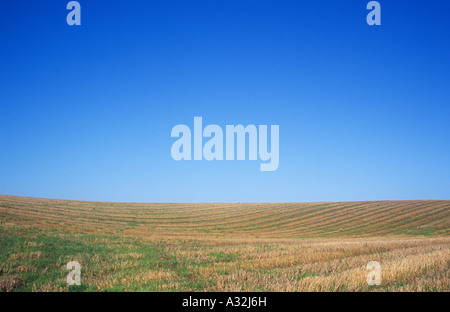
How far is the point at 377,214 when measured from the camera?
48750 mm

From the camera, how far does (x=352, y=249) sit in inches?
597

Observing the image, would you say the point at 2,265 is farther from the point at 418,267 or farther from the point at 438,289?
the point at 418,267

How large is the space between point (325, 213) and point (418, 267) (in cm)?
4608

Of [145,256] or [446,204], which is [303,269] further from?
[446,204]

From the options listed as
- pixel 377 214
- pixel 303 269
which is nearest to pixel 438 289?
pixel 303 269

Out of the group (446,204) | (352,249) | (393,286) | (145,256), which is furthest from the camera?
(446,204)

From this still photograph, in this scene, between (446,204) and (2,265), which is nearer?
(2,265)
